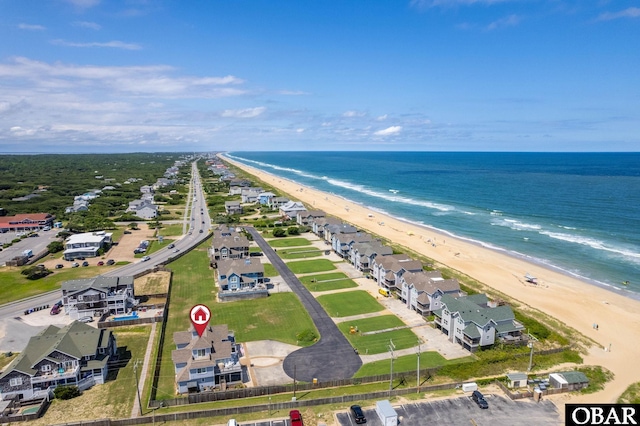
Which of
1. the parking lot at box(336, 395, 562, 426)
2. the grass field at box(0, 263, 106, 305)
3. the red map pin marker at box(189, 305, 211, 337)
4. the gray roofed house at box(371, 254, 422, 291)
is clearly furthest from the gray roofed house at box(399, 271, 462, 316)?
the grass field at box(0, 263, 106, 305)

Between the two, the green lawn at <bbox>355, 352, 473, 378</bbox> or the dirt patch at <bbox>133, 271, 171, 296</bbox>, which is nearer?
the green lawn at <bbox>355, 352, 473, 378</bbox>

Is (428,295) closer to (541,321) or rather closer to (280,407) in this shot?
(541,321)

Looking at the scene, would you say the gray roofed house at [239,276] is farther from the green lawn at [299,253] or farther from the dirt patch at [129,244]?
the dirt patch at [129,244]

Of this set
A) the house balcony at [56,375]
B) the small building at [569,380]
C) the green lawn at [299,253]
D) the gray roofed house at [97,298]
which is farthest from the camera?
the green lawn at [299,253]

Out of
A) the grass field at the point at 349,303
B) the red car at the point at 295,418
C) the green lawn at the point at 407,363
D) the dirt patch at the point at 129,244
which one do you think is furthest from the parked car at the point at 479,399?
the dirt patch at the point at 129,244

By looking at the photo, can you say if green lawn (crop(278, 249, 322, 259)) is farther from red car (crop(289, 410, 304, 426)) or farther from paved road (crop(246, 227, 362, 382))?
red car (crop(289, 410, 304, 426))

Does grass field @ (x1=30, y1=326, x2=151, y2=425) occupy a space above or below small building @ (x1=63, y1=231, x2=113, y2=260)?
below
